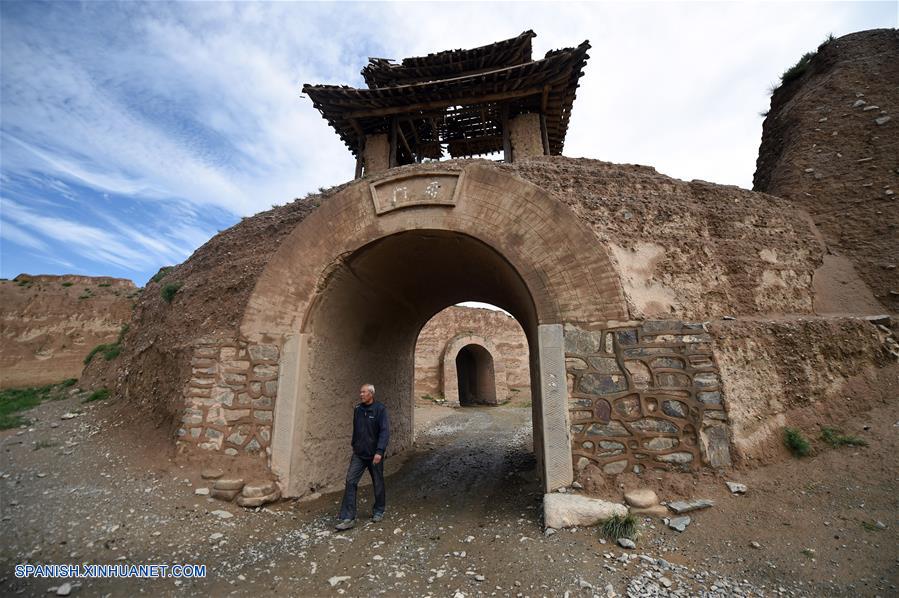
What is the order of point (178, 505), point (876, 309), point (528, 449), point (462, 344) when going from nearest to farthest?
1. point (178, 505)
2. point (876, 309)
3. point (528, 449)
4. point (462, 344)

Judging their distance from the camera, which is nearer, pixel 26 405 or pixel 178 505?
pixel 178 505

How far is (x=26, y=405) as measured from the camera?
6.87 metres

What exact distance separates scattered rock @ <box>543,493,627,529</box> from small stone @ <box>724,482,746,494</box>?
1.02 m

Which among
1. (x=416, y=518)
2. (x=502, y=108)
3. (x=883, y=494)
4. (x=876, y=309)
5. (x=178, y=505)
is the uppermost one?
(x=502, y=108)

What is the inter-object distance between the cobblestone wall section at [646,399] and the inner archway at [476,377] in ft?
50.6

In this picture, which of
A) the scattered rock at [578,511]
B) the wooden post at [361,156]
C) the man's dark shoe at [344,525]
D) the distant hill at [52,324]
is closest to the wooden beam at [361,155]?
the wooden post at [361,156]

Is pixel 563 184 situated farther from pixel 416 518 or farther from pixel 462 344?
pixel 462 344

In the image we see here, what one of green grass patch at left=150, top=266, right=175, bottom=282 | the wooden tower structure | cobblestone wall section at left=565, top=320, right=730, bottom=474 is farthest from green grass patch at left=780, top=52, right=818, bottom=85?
green grass patch at left=150, top=266, right=175, bottom=282

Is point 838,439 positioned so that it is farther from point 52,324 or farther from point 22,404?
point 52,324

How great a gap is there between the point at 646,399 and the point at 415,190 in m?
3.85

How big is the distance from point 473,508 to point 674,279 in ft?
12.6

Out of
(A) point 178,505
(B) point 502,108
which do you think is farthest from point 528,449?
(B) point 502,108

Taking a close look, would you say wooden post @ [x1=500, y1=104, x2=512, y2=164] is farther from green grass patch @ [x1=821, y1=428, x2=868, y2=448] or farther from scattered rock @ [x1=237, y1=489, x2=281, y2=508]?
scattered rock @ [x1=237, y1=489, x2=281, y2=508]

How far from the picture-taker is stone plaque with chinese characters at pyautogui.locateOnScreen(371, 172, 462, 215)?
5145 millimetres
